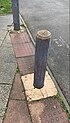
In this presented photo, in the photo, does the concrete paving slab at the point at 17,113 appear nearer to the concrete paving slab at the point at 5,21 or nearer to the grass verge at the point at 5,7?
the concrete paving slab at the point at 5,21

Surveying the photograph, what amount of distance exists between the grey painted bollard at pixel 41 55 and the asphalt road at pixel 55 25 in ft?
1.59

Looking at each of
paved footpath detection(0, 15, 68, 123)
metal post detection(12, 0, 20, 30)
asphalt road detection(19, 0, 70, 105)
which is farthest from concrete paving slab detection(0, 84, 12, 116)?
metal post detection(12, 0, 20, 30)

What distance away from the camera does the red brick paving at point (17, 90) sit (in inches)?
123

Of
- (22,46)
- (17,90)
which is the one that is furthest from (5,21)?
(17,90)

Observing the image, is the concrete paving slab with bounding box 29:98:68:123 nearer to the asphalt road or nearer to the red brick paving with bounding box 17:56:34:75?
the asphalt road

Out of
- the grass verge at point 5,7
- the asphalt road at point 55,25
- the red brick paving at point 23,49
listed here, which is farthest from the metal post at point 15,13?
the grass verge at point 5,7

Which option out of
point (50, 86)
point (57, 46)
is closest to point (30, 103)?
point (50, 86)

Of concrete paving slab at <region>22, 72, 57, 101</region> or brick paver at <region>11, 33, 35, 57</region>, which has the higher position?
brick paver at <region>11, 33, 35, 57</region>

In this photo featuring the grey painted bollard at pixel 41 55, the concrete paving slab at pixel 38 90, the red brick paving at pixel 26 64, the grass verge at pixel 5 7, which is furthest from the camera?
the grass verge at pixel 5 7

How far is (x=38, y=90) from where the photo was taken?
10.6ft

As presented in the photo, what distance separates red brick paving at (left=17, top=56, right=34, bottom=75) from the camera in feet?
12.3

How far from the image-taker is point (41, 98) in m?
3.09

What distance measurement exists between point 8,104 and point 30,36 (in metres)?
2.53

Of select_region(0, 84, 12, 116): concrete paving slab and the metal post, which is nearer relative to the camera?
select_region(0, 84, 12, 116): concrete paving slab
